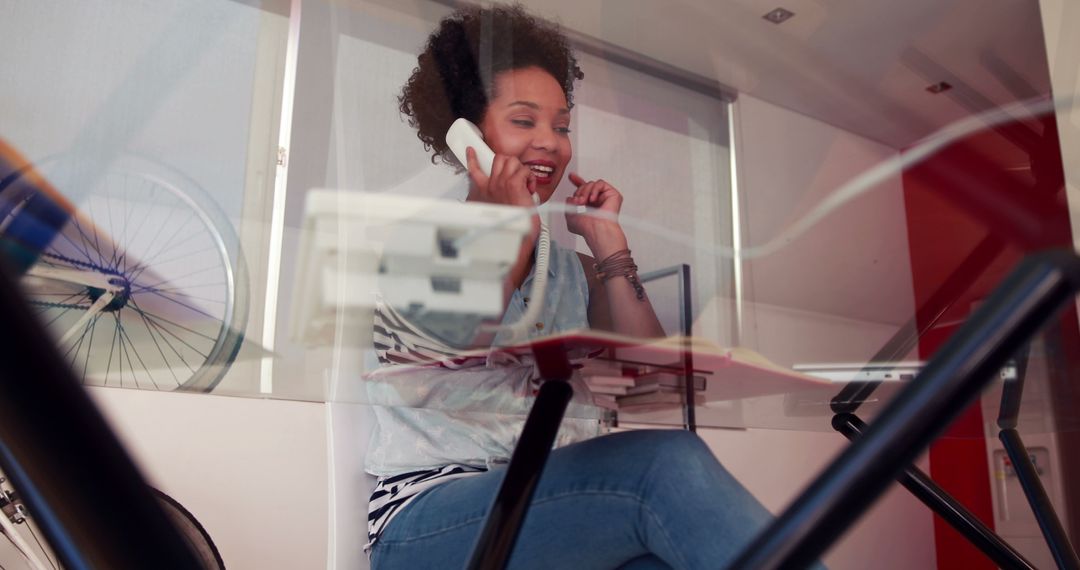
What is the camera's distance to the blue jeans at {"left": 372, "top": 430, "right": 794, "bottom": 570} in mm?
608

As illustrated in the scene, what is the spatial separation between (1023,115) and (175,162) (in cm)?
47

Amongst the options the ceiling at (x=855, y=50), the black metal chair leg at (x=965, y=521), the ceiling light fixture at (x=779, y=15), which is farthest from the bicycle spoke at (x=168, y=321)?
the black metal chair leg at (x=965, y=521)

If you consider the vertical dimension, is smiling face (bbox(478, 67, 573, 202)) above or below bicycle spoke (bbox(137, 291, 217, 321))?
above

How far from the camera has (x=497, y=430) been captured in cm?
86

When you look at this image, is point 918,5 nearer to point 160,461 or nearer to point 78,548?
point 78,548

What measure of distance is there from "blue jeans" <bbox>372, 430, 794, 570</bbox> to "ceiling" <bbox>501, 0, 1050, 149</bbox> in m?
0.31

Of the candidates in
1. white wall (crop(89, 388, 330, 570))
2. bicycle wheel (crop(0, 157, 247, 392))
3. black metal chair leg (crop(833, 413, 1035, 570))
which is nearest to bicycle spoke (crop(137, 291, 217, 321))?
bicycle wheel (crop(0, 157, 247, 392))

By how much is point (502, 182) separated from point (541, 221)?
1.2 inches

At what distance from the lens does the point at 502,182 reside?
1.46 feet

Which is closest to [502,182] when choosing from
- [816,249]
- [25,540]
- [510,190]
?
[510,190]

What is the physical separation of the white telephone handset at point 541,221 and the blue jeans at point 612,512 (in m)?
0.24

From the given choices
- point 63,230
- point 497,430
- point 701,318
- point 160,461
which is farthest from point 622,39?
point 160,461

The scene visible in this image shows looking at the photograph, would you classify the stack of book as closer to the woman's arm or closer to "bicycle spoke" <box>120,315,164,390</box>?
the woman's arm

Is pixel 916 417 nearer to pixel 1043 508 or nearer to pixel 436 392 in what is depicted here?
pixel 436 392
